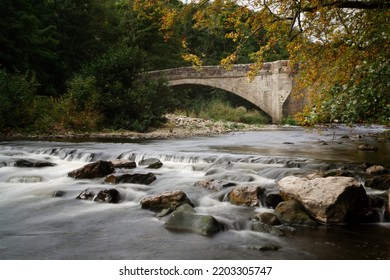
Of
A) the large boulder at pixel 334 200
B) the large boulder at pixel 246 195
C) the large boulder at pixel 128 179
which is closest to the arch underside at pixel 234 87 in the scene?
the large boulder at pixel 128 179

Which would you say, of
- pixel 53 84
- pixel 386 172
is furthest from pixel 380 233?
pixel 53 84

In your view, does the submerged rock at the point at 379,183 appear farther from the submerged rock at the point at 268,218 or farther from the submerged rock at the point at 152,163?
the submerged rock at the point at 152,163

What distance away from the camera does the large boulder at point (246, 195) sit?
5297 mm

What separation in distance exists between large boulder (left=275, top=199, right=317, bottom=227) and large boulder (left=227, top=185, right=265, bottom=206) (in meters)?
0.55

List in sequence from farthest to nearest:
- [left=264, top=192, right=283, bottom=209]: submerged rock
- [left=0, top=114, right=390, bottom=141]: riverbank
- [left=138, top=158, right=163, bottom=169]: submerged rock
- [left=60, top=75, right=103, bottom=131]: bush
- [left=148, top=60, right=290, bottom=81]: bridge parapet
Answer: [left=148, top=60, right=290, bottom=81]: bridge parapet < [left=60, top=75, right=103, bottom=131]: bush < [left=0, top=114, right=390, bottom=141]: riverbank < [left=138, top=158, right=163, bottom=169]: submerged rock < [left=264, top=192, right=283, bottom=209]: submerged rock

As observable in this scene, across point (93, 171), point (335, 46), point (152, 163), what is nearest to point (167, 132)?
point (152, 163)

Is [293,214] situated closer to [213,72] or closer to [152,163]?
[152,163]

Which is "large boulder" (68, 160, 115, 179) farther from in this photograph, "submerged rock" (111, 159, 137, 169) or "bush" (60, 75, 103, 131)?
"bush" (60, 75, 103, 131)

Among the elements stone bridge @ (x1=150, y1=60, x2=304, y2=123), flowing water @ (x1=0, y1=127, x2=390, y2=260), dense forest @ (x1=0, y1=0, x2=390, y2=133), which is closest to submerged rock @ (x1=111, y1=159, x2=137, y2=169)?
flowing water @ (x1=0, y1=127, x2=390, y2=260)

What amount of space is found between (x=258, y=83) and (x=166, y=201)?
22533mm

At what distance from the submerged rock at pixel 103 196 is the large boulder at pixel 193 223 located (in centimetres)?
148

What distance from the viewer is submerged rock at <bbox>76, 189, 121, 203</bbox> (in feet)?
18.7

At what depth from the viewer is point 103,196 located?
5.75 m

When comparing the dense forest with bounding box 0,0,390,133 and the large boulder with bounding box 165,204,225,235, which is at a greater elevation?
the dense forest with bounding box 0,0,390,133
